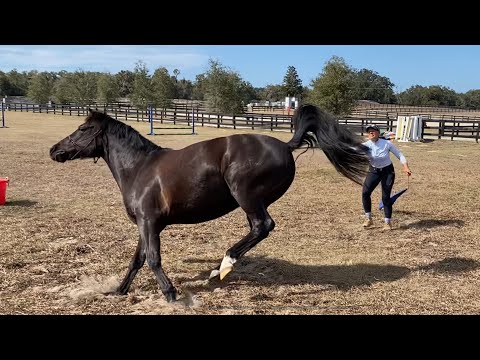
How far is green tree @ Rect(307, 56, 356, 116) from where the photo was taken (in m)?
31.1

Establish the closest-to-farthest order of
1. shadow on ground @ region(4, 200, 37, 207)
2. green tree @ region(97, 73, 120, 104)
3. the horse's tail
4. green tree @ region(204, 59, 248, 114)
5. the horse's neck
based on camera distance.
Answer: the horse's neck, the horse's tail, shadow on ground @ region(4, 200, 37, 207), green tree @ region(204, 59, 248, 114), green tree @ region(97, 73, 120, 104)

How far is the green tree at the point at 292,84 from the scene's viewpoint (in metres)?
79.9

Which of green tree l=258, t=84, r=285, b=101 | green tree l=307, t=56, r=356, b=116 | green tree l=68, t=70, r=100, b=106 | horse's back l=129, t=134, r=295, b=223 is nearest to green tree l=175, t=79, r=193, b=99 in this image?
green tree l=258, t=84, r=285, b=101

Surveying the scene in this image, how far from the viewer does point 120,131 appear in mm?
5270

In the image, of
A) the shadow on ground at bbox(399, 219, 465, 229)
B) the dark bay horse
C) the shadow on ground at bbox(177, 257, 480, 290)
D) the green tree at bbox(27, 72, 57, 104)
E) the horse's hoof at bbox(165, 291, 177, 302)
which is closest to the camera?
the horse's hoof at bbox(165, 291, 177, 302)

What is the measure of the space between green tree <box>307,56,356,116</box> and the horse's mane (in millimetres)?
26837

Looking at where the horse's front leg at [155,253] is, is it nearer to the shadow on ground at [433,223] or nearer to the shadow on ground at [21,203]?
the shadow on ground at [433,223]

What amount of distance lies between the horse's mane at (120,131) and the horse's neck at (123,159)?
0.05 m

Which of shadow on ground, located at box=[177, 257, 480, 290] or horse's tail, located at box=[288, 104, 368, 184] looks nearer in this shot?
horse's tail, located at box=[288, 104, 368, 184]

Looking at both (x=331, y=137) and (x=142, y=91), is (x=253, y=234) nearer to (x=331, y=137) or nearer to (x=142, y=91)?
(x=331, y=137)

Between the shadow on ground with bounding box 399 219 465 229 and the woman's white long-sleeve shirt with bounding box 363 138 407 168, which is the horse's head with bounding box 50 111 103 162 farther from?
the shadow on ground with bounding box 399 219 465 229

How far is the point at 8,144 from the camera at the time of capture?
21688 millimetres

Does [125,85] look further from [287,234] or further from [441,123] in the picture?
[287,234]
